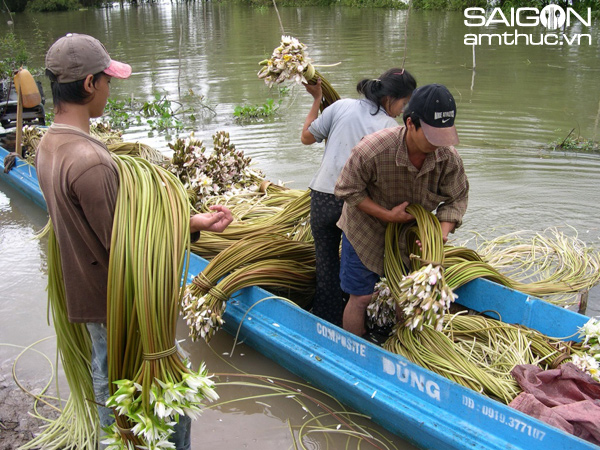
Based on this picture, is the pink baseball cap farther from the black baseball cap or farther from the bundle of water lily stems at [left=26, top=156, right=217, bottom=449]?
the black baseball cap

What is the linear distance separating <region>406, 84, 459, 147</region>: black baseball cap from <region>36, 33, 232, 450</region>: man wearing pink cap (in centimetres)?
129

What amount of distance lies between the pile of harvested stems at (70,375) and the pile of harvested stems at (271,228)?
5.71 ft

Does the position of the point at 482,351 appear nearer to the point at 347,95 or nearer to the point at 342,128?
the point at 342,128

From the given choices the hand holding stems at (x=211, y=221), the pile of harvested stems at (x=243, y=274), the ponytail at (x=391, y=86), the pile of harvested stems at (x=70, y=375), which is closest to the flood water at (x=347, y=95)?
the pile of harvested stems at (x=243, y=274)

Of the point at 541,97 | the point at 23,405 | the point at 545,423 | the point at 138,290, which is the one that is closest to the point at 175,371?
the point at 138,290

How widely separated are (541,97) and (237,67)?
7.39 m

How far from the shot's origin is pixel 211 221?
2.47 metres

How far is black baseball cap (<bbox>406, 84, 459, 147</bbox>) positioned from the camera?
2621 millimetres

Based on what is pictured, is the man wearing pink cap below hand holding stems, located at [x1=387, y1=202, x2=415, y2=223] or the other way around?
the other way around

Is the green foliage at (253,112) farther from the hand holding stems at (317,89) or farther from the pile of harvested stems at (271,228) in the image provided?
the hand holding stems at (317,89)

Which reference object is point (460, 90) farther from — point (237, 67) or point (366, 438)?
point (366, 438)

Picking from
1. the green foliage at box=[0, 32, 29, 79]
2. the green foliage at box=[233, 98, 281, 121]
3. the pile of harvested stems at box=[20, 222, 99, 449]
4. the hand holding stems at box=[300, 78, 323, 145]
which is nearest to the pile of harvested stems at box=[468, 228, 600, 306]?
the hand holding stems at box=[300, 78, 323, 145]

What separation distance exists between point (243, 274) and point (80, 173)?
6.09 feet

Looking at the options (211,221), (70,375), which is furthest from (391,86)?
(70,375)
